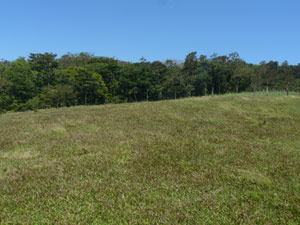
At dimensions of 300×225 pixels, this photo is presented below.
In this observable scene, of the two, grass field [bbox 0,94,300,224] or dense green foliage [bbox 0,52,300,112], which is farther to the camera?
dense green foliage [bbox 0,52,300,112]

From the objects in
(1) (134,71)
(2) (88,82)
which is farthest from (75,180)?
(1) (134,71)

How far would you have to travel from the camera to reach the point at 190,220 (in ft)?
14.6

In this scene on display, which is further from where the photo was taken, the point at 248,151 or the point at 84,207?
the point at 248,151

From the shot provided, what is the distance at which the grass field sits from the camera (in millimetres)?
4672

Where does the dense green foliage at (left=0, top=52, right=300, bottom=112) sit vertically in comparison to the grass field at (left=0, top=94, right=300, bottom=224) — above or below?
above

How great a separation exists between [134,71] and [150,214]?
285 ft

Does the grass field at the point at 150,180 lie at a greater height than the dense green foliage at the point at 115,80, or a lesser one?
lesser

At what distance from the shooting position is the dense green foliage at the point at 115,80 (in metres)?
67.9

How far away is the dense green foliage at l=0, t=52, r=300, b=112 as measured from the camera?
223 ft

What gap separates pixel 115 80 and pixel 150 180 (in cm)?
8365

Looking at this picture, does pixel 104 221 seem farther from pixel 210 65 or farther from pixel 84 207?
pixel 210 65

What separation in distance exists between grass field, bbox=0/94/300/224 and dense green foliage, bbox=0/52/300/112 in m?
56.1

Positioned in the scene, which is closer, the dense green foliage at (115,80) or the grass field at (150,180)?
the grass field at (150,180)

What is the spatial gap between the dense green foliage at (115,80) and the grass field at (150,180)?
56.1 metres
